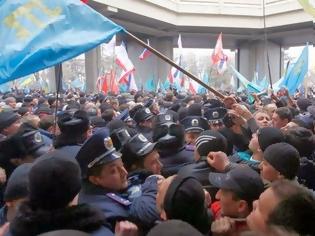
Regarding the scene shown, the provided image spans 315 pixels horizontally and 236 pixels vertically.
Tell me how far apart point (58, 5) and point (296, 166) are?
255 centimetres

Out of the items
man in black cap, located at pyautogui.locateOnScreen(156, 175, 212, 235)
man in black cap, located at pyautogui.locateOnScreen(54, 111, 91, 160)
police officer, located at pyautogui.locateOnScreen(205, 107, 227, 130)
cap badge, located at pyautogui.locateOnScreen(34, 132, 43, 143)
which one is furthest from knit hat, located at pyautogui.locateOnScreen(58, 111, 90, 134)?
man in black cap, located at pyautogui.locateOnScreen(156, 175, 212, 235)

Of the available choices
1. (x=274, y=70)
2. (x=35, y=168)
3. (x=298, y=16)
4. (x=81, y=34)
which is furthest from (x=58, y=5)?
(x=274, y=70)

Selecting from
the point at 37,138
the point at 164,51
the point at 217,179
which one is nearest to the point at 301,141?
the point at 217,179

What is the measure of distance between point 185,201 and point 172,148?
222cm

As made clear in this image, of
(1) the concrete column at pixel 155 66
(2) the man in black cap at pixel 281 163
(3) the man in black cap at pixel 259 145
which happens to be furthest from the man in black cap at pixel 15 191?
(1) the concrete column at pixel 155 66

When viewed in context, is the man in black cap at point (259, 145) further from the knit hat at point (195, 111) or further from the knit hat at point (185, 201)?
the knit hat at point (195, 111)

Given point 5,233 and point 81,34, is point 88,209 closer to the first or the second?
point 5,233

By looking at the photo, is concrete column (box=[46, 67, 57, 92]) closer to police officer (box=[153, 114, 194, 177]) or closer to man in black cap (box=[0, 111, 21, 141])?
man in black cap (box=[0, 111, 21, 141])

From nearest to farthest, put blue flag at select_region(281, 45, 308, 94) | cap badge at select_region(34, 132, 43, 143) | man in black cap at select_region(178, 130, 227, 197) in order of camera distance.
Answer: man in black cap at select_region(178, 130, 227, 197), cap badge at select_region(34, 132, 43, 143), blue flag at select_region(281, 45, 308, 94)

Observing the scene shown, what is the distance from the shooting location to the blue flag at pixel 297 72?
12242 mm

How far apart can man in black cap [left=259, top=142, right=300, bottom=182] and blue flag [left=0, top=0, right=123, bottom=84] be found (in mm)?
1866

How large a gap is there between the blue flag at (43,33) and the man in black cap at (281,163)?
187 centimetres

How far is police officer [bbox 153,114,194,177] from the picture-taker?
4.29 metres

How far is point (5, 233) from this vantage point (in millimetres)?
2398
